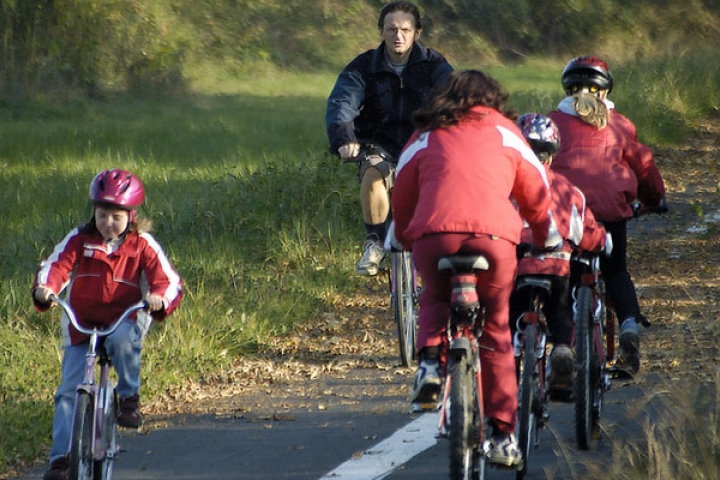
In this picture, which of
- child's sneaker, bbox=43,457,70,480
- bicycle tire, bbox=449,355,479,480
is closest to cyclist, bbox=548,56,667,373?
bicycle tire, bbox=449,355,479,480

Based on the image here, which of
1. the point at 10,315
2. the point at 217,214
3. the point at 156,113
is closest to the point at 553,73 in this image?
the point at 156,113

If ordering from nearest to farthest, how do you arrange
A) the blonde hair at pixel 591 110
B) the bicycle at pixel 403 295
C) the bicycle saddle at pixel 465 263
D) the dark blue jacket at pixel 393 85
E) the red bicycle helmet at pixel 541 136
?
the bicycle saddle at pixel 465 263 < the red bicycle helmet at pixel 541 136 < the blonde hair at pixel 591 110 < the bicycle at pixel 403 295 < the dark blue jacket at pixel 393 85

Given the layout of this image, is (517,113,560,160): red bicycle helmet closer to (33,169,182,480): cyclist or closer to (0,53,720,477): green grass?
(33,169,182,480): cyclist

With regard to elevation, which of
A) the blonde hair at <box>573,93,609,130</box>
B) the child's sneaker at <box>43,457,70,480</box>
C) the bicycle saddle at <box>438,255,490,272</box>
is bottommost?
the child's sneaker at <box>43,457,70,480</box>

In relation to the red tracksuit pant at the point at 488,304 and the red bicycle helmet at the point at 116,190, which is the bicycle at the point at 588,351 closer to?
the red tracksuit pant at the point at 488,304

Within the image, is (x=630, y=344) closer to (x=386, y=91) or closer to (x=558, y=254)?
(x=558, y=254)

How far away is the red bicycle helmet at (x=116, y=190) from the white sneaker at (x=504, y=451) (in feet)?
5.87

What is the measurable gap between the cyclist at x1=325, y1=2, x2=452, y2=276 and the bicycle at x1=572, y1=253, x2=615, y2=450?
212 cm

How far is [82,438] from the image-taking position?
217 inches

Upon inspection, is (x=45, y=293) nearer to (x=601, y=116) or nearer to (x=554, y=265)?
(x=554, y=265)

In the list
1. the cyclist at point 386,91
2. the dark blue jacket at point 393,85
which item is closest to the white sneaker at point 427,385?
the cyclist at point 386,91

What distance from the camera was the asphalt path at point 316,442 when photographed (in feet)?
21.4

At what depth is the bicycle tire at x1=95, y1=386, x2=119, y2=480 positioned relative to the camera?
18.7 ft

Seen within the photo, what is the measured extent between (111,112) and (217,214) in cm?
1846
